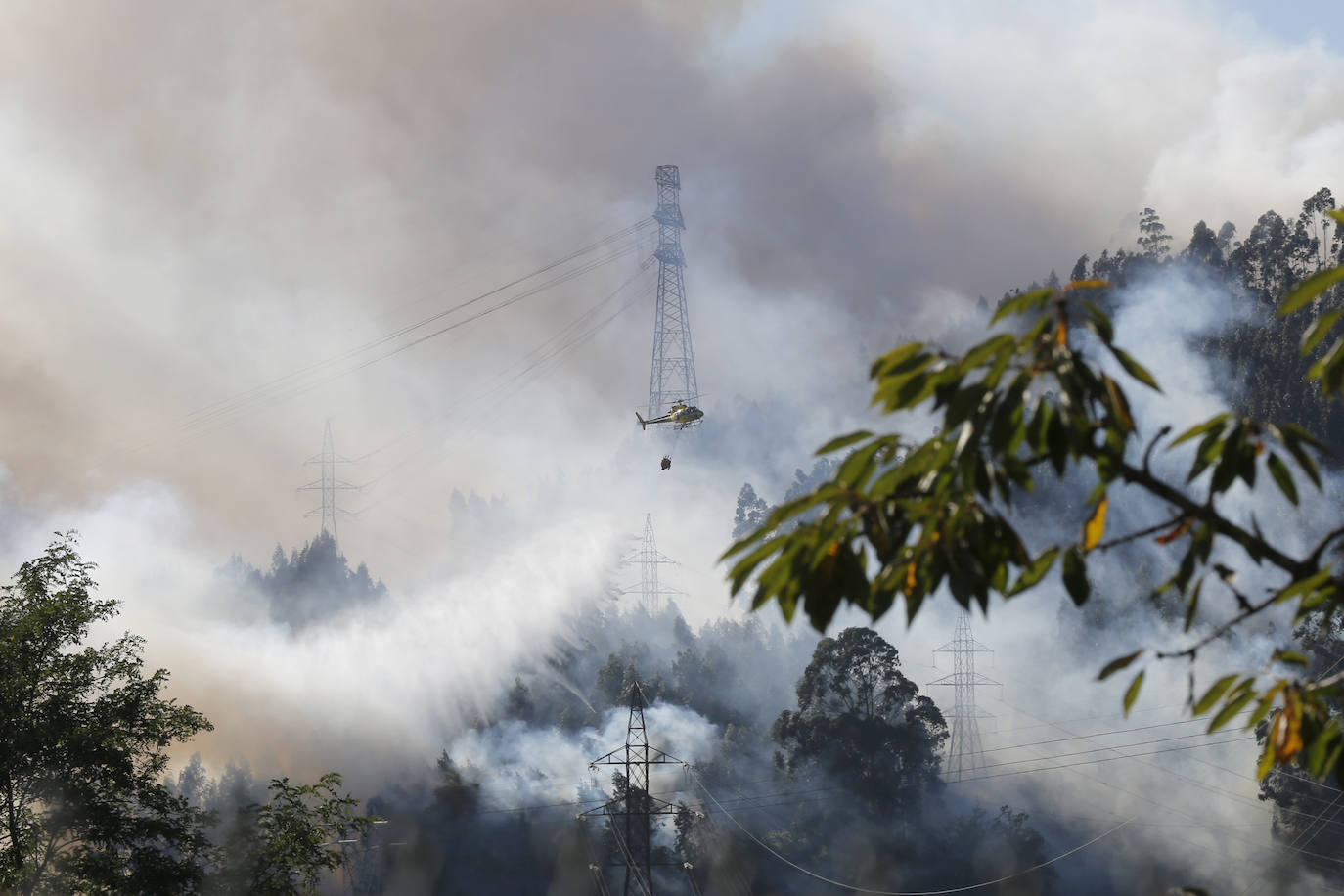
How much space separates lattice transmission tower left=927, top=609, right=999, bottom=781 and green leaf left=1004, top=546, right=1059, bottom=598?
8677cm

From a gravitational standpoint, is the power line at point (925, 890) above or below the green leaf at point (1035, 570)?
above

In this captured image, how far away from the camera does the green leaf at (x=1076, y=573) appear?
3734 mm

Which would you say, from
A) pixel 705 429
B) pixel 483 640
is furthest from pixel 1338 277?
pixel 705 429

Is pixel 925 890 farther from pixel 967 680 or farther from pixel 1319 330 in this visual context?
pixel 1319 330

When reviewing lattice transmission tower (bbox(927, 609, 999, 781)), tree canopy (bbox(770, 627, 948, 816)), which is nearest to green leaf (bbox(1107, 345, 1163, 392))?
tree canopy (bbox(770, 627, 948, 816))

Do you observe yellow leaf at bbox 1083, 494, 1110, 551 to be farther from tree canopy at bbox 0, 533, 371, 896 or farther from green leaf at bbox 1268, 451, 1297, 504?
tree canopy at bbox 0, 533, 371, 896

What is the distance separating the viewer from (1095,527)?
395 centimetres

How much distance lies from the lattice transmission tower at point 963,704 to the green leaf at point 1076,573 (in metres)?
86.7

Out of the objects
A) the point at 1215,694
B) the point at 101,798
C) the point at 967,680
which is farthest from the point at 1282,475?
the point at 967,680

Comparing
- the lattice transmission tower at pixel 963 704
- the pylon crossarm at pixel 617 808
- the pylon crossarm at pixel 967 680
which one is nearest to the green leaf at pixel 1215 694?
the pylon crossarm at pixel 617 808

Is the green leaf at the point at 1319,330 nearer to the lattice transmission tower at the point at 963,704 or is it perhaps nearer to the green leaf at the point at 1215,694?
the green leaf at the point at 1215,694

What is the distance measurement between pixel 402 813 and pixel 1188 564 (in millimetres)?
88241

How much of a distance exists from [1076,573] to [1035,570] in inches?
4.5

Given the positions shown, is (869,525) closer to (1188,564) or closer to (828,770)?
(1188,564)
